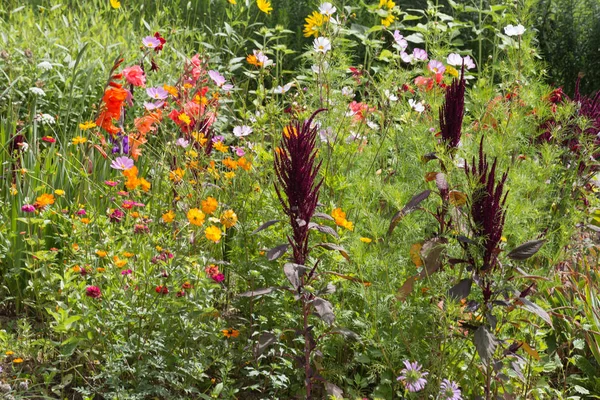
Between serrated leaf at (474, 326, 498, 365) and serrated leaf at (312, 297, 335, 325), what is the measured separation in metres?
0.43

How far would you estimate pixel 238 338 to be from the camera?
3.03 meters

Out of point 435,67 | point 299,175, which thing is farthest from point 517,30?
point 299,175

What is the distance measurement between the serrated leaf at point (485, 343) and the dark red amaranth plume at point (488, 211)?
186 millimetres

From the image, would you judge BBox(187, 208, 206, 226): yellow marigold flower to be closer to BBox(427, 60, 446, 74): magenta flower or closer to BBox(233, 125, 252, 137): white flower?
→ BBox(233, 125, 252, 137): white flower

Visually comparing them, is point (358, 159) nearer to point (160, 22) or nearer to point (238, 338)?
point (238, 338)

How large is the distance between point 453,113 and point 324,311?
80 cm

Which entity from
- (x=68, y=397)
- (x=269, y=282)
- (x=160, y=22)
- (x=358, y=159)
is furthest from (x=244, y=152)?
(x=160, y=22)

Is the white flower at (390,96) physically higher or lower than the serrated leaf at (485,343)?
higher

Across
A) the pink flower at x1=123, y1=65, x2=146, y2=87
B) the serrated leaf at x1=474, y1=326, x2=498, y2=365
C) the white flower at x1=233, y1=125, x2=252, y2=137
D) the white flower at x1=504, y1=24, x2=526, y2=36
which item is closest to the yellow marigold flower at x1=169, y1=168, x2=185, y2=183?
the white flower at x1=233, y1=125, x2=252, y2=137

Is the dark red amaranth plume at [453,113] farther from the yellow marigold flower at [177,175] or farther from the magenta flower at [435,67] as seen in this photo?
the yellow marigold flower at [177,175]

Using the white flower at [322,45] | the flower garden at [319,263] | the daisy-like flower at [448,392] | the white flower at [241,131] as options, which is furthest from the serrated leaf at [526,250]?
the white flower at [241,131]

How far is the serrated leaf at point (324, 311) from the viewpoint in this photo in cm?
244

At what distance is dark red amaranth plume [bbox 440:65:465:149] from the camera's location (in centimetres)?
261

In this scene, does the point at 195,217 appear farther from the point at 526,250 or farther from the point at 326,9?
the point at 326,9
